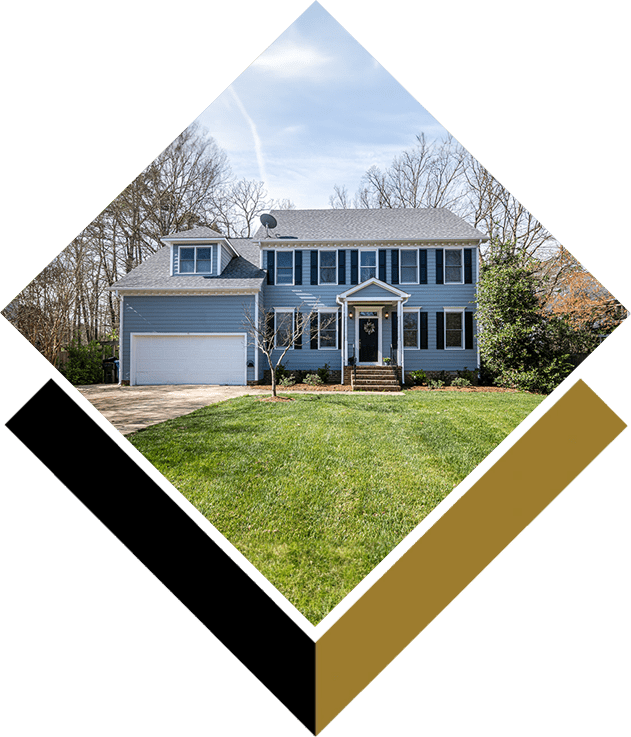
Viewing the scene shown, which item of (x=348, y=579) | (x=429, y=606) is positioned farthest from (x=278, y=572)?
(x=429, y=606)

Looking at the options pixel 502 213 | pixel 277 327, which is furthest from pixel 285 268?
pixel 502 213

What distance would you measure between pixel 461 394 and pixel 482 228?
230cm

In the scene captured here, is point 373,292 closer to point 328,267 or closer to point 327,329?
point 328,267

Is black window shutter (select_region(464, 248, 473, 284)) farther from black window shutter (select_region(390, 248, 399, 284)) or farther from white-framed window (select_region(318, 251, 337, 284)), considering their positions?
white-framed window (select_region(318, 251, 337, 284))

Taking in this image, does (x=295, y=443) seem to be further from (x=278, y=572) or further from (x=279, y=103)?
(x=279, y=103)

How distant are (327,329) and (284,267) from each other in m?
2.98

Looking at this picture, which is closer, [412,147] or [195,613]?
[195,613]

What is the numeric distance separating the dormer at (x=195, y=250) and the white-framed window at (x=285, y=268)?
266cm

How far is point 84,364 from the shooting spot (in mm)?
3797

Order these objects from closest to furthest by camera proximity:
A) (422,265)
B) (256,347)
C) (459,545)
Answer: (459,545) < (256,347) < (422,265)

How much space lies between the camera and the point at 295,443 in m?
3.81

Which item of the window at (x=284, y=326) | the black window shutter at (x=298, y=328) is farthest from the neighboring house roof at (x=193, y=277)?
the black window shutter at (x=298, y=328)

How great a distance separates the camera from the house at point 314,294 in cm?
427

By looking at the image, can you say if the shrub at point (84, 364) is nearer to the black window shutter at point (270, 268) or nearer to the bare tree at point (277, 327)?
the bare tree at point (277, 327)
